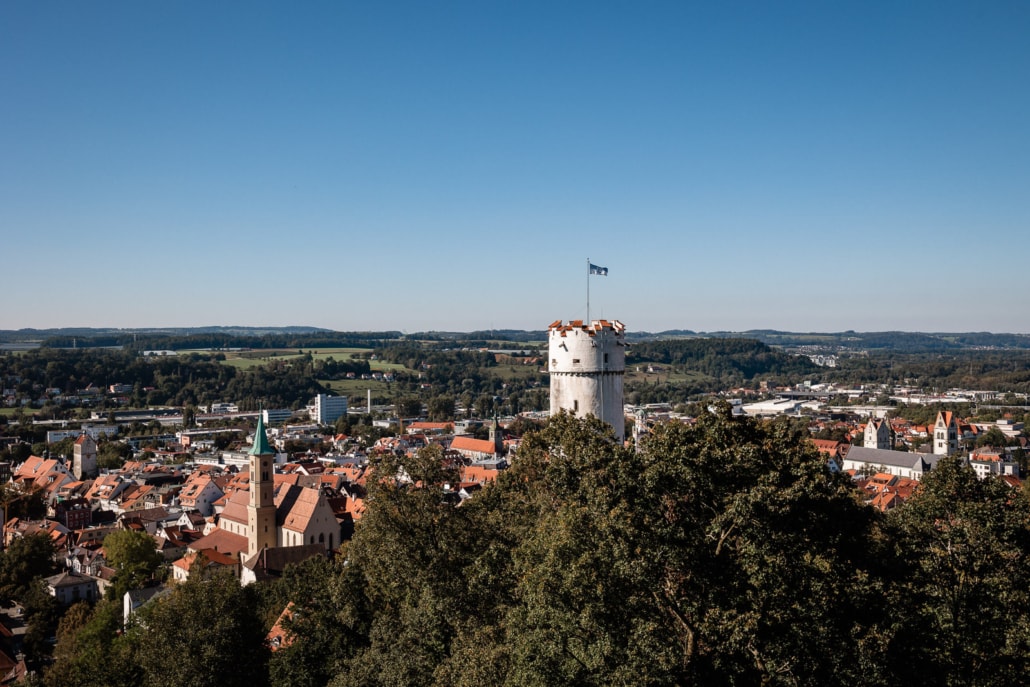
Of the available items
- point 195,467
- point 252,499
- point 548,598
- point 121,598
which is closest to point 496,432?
point 195,467

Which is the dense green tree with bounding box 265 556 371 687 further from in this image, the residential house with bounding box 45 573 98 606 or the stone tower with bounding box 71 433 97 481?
the stone tower with bounding box 71 433 97 481

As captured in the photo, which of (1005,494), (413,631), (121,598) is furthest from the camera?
(121,598)

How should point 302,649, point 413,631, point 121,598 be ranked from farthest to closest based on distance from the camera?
point 121,598
point 302,649
point 413,631

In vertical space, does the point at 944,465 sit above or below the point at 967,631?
above

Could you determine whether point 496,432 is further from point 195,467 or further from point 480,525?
point 480,525

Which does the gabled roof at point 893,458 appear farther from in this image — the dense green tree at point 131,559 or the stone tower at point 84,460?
the stone tower at point 84,460

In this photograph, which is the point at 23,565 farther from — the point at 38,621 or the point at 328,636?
the point at 328,636

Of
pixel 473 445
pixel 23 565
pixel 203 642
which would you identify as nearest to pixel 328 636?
pixel 203 642

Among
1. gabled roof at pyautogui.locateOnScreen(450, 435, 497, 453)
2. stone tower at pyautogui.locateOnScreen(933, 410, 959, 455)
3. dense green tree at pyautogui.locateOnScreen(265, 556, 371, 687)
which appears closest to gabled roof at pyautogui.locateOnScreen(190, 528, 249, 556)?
dense green tree at pyautogui.locateOnScreen(265, 556, 371, 687)
